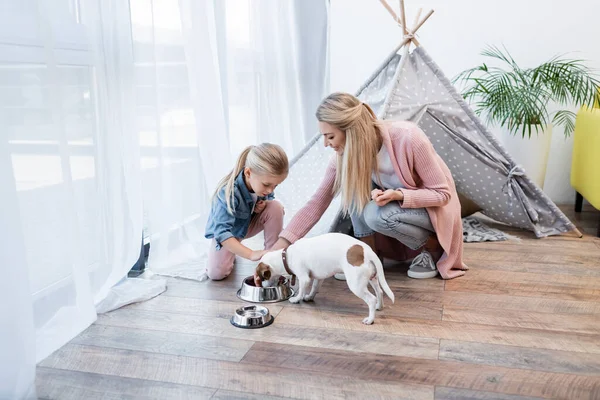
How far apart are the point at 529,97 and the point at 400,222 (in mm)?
1557

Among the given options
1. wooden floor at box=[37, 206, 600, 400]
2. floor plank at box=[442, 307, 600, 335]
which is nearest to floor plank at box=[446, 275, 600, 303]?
wooden floor at box=[37, 206, 600, 400]

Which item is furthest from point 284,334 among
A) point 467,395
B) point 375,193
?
point 375,193

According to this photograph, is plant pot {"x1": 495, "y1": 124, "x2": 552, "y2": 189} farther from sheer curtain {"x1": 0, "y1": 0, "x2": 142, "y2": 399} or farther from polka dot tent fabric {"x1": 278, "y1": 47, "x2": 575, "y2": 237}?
sheer curtain {"x1": 0, "y1": 0, "x2": 142, "y2": 399}

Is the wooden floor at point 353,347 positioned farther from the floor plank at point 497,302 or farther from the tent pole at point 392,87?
the tent pole at point 392,87

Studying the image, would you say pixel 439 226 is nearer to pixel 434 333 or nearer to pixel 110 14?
pixel 434 333

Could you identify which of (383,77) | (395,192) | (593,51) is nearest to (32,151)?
(395,192)

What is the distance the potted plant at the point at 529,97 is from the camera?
361cm

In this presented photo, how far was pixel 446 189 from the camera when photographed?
98.7 inches

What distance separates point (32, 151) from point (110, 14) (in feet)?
1.97

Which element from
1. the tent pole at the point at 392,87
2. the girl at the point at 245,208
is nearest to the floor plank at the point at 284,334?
the girl at the point at 245,208

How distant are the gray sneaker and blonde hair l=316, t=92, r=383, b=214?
33 cm

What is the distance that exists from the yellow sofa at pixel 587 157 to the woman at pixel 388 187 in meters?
1.08

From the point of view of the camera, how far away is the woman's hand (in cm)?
243

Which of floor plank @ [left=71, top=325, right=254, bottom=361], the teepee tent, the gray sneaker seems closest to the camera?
floor plank @ [left=71, top=325, right=254, bottom=361]
